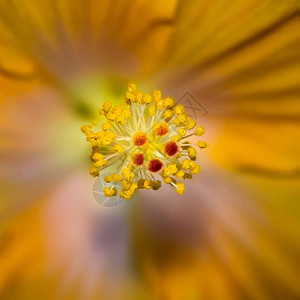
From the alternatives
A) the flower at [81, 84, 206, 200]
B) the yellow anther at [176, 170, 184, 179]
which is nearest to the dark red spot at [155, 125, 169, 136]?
the flower at [81, 84, 206, 200]

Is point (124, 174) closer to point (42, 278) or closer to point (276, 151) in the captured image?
point (42, 278)

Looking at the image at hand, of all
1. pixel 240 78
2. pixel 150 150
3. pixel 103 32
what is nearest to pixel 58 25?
pixel 103 32

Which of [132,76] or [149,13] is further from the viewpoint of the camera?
[132,76]

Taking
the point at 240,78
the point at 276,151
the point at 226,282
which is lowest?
the point at 226,282

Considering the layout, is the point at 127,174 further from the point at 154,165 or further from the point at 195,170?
the point at 195,170

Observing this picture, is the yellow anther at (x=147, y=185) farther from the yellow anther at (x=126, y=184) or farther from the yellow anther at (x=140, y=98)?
the yellow anther at (x=140, y=98)

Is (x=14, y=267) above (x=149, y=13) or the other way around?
the other way around

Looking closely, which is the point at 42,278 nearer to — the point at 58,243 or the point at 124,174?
the point at 58,243

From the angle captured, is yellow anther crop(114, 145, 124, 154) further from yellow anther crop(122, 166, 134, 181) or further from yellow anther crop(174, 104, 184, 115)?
yellow anther crop(174, 104, 184, 115)
